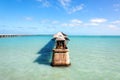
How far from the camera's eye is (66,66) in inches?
486

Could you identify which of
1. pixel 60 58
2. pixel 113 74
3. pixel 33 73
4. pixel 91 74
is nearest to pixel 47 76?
pixel 33 73

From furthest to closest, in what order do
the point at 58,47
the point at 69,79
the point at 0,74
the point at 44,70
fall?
the point at 58,47, the point at 44,70, the point at 0,74, the point at 69,79

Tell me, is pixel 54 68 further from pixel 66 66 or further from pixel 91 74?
pixel 91 74

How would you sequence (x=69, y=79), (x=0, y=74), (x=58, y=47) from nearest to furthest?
1. (x=69, y=79)
2. (x=0, y=74)
3. (x=58, y=47)

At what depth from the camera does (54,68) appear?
1196 centimetres

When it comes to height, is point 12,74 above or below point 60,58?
below

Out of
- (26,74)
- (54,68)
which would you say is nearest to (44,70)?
(54,68)

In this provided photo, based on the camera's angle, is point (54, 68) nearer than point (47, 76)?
No

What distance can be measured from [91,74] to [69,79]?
1.93 metres

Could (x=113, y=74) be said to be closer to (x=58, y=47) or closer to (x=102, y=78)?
(x=102, y=78)

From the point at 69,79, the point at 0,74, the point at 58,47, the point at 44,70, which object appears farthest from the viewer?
the point at 58,47

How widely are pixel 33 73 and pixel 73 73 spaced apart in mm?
2647

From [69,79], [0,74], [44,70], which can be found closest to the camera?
[69,79]

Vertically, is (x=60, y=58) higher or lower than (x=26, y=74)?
higher
